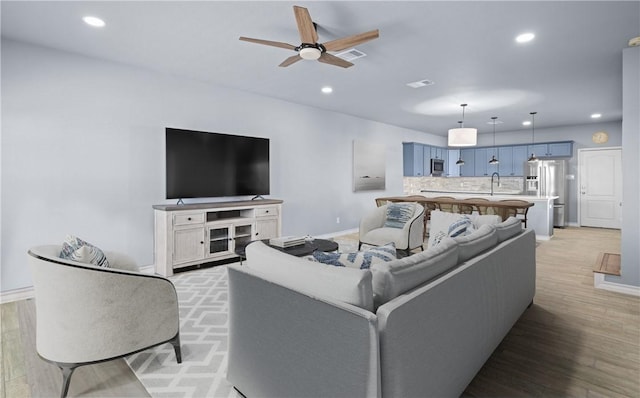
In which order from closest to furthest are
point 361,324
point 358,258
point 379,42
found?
point 361,324 → point 358,258 → point 379,42

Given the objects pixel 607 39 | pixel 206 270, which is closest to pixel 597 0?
pixel 607 39

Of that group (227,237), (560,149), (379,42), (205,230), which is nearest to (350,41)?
(379,42)

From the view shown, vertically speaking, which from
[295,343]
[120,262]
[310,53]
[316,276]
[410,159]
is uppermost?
[310,53]

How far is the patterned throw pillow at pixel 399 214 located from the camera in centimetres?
469

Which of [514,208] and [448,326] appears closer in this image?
[448,326]

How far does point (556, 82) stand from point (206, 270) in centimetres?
550

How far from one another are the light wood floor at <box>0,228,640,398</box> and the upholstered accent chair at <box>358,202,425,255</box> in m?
1.55

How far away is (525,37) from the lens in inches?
127

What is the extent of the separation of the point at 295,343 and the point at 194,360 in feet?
3.63

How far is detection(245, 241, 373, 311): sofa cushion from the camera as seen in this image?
1333 mm

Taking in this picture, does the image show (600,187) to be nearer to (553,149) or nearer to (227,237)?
(553,149)

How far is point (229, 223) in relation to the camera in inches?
177

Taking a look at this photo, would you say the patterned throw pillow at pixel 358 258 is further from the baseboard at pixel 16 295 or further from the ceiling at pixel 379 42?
the baseboard at pixel 16 295

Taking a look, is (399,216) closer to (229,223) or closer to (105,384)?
(229,223)
